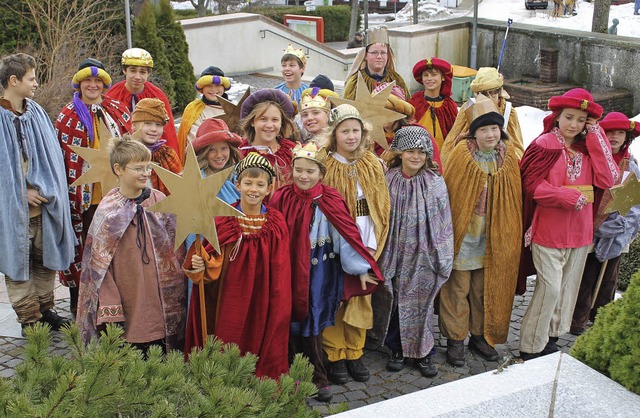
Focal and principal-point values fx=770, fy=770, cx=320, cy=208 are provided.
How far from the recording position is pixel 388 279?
5578 millimetres

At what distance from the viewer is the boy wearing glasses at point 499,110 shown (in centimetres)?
624

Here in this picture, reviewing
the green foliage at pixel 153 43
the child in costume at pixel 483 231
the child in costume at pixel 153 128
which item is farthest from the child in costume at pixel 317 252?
the green foliage at pixel 153 43

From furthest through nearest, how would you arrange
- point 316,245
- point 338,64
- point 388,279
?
1. point 338,64
2. point 388,279
3. point 316,245

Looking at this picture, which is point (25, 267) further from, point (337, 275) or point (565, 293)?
point (565, 293)

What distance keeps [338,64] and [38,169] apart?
1524 cm

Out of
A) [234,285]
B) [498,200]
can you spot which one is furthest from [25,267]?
[498,200]

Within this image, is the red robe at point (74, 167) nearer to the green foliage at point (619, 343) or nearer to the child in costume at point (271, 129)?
the child in costume at point (271, 129)

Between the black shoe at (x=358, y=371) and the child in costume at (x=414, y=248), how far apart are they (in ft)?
0.75

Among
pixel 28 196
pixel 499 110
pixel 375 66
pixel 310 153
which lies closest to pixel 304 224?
pixel 310 153

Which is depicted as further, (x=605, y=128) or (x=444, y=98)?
(x=444, y=98)

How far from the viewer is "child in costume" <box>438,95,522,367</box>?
18.3ft

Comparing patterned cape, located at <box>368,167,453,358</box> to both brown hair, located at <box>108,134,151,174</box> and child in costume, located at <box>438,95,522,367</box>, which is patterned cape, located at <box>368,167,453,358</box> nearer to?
child in costume, located at <box>438,95,522,367</box>

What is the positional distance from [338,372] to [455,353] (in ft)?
3.09

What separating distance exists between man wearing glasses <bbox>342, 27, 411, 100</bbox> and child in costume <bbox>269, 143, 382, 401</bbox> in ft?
7.30
